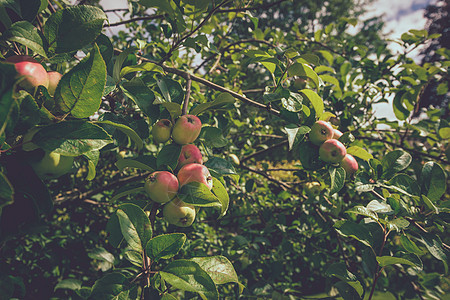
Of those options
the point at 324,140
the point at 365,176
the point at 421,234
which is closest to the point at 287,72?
the point at 324,140

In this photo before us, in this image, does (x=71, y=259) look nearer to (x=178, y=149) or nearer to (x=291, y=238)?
(x=291, y=238)

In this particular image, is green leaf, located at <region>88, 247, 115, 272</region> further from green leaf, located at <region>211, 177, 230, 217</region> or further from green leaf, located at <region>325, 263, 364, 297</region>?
green leaf, located at <region>325, 263, 364, 297</region>

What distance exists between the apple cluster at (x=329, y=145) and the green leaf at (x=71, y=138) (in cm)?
84

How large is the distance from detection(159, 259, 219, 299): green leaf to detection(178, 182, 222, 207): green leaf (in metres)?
0.16

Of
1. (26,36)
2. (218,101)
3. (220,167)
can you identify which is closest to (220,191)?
(220,167)

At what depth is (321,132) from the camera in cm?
109

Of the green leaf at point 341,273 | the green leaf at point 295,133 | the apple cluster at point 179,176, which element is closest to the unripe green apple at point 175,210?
the apple cluster at point 179,176

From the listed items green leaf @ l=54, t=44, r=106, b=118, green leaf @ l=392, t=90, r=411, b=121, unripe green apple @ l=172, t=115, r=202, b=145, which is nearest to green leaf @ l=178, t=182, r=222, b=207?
unripe green apple @ l=172, t=115, r=202, b=145

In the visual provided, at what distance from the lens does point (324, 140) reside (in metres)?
1.08

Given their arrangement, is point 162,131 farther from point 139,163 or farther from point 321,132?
point 321,132

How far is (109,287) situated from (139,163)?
36cm

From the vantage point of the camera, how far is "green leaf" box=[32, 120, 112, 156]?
0.56m

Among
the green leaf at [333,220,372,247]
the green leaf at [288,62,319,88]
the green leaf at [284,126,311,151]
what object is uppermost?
the green leaf at [288,62,319,88]

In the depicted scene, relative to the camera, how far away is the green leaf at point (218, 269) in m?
0.73
